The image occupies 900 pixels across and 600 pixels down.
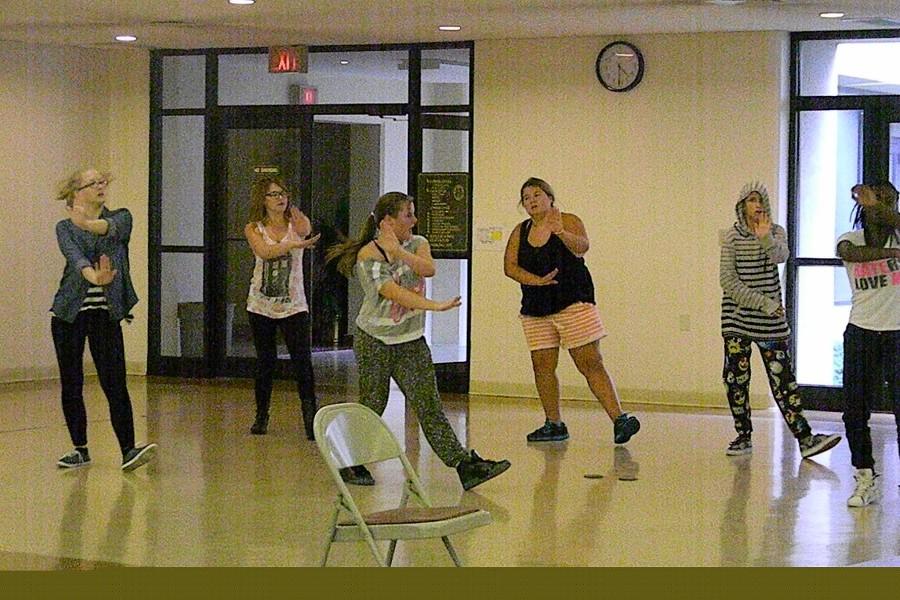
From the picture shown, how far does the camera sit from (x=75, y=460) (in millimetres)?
7844

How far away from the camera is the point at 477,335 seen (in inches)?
451

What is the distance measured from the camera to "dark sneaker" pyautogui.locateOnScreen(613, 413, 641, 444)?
340 inches

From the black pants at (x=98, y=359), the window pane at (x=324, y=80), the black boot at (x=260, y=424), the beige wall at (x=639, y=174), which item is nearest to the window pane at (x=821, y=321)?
the beige wall at (x=639, y=174)

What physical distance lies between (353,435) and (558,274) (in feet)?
12.1

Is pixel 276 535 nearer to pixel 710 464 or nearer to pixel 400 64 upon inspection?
pixel 710 464

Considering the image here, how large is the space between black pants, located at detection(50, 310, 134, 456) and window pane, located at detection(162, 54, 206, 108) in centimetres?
512

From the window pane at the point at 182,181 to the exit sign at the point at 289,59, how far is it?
1.02m

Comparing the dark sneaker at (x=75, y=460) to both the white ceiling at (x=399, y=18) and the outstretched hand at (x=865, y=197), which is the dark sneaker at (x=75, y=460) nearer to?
the white ceiling at (x=399, y=18)

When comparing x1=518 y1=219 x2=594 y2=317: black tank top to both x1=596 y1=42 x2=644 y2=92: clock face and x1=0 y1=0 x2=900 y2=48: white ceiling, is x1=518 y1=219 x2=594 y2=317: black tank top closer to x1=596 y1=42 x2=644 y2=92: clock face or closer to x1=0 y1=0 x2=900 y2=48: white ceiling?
x1=0 y1=0 x2=900 y2=48: white ceiling

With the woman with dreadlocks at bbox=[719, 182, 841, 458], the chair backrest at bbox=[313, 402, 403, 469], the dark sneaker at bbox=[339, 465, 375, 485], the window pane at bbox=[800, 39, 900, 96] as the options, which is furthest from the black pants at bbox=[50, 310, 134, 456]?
the window pane at bbox=[800, 39, 900, 96]

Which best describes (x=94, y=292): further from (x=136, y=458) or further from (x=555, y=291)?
(x=555, y=291)

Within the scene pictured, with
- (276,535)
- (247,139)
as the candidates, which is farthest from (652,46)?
(276,535)

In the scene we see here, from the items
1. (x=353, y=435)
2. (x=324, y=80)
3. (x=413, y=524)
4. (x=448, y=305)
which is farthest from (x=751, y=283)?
(x=324, y=80)

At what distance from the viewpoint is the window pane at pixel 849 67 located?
10305mm
